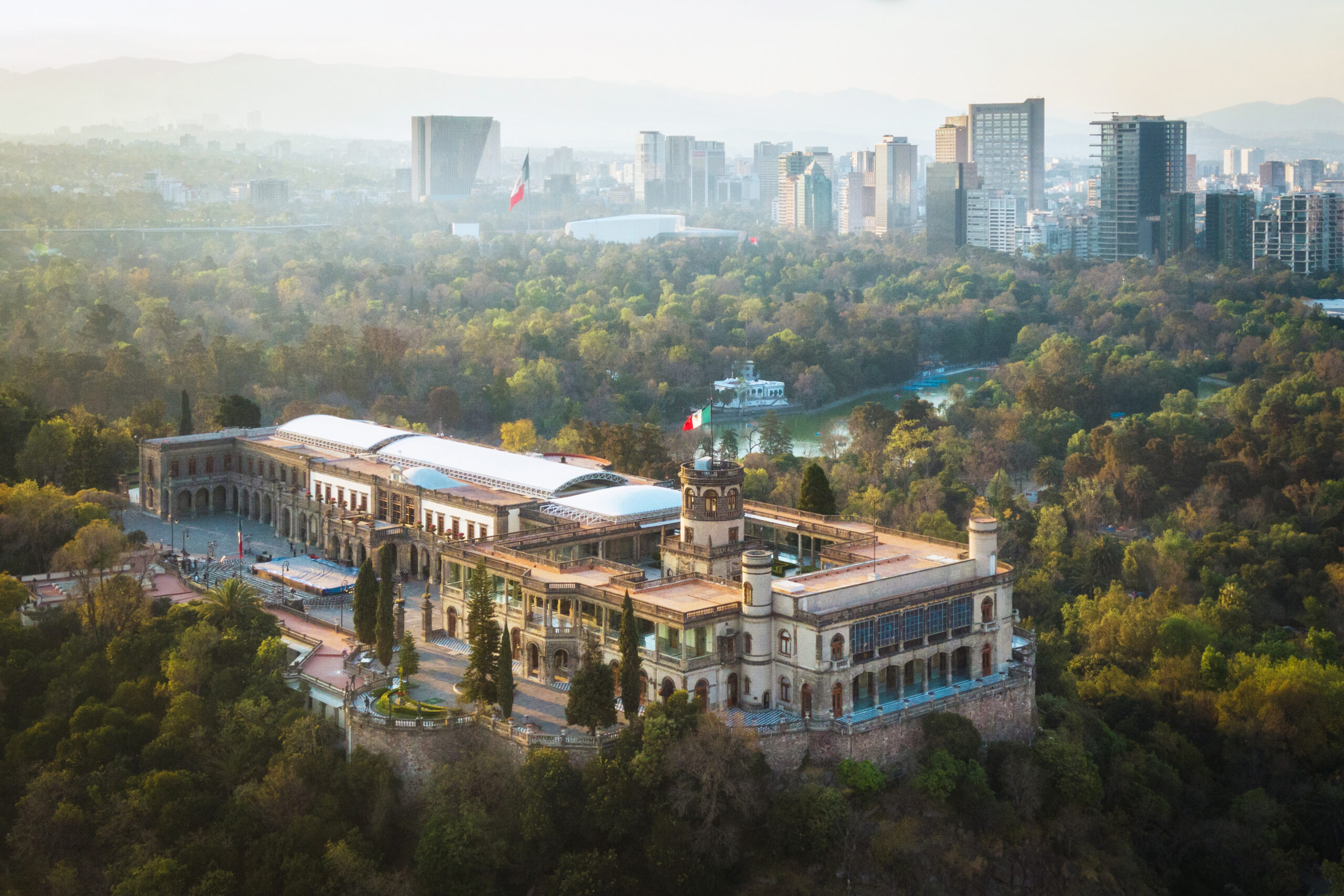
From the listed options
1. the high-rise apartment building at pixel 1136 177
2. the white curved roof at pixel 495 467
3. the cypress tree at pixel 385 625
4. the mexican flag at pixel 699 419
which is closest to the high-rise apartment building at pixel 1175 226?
the high-rise apartment building at pixel 1136 177

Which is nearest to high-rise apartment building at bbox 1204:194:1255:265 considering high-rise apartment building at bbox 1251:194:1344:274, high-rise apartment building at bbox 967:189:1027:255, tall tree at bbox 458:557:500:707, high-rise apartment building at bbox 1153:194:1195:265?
high-rise apartment building at bbox 1251:194:1344:274

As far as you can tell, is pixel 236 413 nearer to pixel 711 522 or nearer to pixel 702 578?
pixel 711 522

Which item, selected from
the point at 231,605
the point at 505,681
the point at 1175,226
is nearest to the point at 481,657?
the point at 505,681

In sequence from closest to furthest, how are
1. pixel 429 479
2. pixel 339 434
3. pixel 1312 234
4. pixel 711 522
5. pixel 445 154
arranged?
1. pixel 711 522
2. pixel 429 479
3. pixel 339 434
4. pixel 1312 234
5. pixel 445 154

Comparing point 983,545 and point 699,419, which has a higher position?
point 699,419

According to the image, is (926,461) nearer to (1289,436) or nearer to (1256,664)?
(1289,436)

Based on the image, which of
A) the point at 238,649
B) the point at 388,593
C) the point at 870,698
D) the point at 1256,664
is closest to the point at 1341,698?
the point at 1256,664

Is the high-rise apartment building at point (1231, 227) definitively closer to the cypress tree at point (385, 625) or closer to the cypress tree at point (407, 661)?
the cypress tree at point (385, 625)
